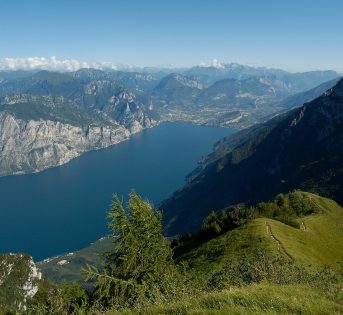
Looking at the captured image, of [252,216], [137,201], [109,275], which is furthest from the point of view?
[252,216]

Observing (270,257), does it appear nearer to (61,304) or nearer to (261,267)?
(261,267)

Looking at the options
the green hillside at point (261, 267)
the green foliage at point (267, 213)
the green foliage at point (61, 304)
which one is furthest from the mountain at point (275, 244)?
the green foliage at point (61, 304)

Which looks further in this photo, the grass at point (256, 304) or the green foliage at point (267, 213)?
the green foliage at point (267, 213)

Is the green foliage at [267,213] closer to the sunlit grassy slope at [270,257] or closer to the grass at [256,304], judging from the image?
the sunlit grassy slope at [270,257]

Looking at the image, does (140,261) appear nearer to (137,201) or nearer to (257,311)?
(137,201)

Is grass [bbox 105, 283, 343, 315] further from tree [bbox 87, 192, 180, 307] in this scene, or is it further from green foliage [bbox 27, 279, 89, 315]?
tree [bbox 87, 192, 180, 307]

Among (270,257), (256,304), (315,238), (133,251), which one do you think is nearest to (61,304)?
(256,304)

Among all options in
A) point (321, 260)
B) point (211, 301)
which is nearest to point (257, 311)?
point (211, 301)

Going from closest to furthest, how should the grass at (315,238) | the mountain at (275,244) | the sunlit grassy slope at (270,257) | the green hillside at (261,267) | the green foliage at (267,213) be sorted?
→ the sunlit grassy slope at (270,257)
the green hillside at (261,267)
the mountain at (275,244)
the grass at (315,238)
the green foliage at (267,213)
